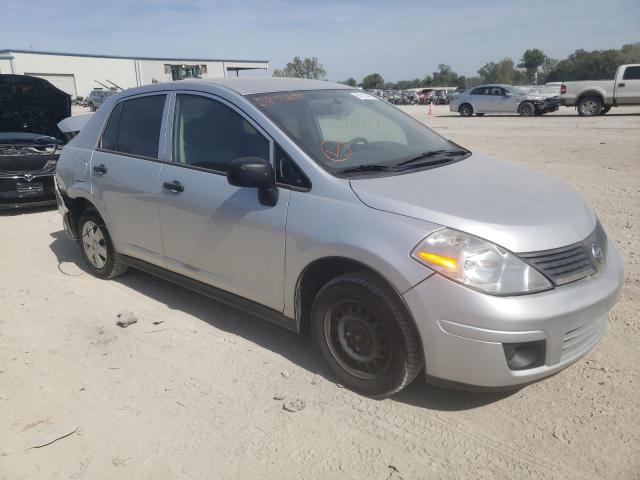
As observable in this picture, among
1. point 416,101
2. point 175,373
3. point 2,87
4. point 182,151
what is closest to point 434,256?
point 175,373

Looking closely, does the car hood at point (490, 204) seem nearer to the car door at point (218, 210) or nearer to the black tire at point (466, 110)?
the car door at point (218, 210)

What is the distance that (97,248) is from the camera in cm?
508

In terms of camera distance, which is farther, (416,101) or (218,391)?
(416,101)

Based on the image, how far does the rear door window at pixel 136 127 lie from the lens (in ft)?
13.7

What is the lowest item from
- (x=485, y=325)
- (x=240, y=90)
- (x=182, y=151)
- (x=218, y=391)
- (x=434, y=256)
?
(x=218, y=391)

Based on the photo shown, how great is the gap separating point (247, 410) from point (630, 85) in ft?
70.7

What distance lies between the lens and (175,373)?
3.40 metres

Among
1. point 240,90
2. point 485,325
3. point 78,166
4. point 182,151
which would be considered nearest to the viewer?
point 485,325

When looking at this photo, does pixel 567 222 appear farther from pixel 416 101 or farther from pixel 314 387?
pixel 416 101

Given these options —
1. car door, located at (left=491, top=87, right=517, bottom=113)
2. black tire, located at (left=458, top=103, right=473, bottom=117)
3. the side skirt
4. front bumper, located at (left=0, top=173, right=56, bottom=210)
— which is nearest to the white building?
black tire, located at (left=458, top=103, right=473, bottom=117)

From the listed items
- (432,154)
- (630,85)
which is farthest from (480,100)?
(432,154)

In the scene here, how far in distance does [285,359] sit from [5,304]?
271cm

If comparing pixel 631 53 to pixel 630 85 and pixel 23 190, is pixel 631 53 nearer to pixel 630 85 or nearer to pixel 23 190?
pixel 630 85

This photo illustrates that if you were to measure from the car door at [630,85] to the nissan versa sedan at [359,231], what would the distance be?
1934 cm
